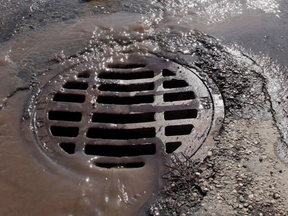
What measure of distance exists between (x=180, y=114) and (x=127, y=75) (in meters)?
0.60

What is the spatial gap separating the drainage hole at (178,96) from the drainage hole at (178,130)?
1.00 feet

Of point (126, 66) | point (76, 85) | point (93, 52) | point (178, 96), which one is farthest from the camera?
point (93, 52)

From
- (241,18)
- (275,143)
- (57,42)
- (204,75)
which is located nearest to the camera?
(275,143)

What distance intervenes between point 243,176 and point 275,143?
0.38 m

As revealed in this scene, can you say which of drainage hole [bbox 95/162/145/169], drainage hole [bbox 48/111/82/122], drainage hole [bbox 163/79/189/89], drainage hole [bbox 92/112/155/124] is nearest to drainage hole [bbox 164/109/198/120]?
drainage hole [bbox 92/112/155/124]

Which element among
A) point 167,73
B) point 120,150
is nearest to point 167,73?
point 167,73

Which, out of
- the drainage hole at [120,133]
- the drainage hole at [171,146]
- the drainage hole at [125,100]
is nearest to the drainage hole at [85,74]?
the drainage hole at [125,100]

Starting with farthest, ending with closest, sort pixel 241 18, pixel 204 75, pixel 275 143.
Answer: pixel 241 18 < pixel 204 75 < pixel 275 143

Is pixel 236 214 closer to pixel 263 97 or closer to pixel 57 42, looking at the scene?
pixel 263 97

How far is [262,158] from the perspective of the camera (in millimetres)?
2178

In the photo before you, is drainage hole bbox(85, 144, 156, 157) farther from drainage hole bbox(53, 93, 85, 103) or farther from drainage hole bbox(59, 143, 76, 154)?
drainage hole bbox(53, 93, 85, 103)

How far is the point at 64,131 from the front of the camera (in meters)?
2.63

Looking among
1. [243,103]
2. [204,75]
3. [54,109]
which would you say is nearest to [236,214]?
[243,103]

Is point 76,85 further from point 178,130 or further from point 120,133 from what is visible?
point 178,130
